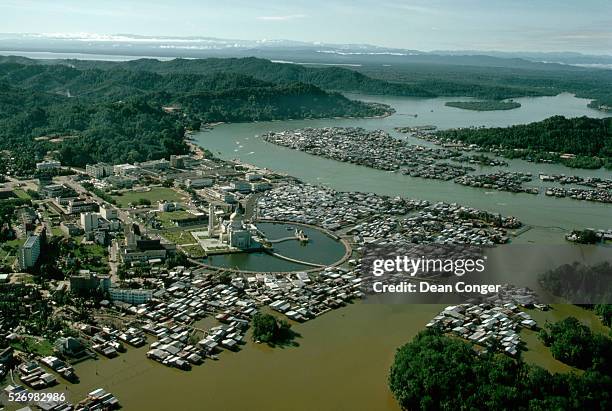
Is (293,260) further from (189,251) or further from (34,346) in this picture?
(34,346)

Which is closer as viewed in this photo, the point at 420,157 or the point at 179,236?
the point at 179,236

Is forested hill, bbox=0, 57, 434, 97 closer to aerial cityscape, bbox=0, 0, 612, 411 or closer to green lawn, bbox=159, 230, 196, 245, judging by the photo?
aerial cityscape, bbox=0, 0, 612, 411

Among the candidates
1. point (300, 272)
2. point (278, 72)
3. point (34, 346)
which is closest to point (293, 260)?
point (300, 272)

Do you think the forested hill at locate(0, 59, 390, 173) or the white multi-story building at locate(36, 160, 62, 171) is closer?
the white multi-story building at locate(36, 160, 62, 171)

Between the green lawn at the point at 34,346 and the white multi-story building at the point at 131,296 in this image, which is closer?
the green lawn at the point at 34,346

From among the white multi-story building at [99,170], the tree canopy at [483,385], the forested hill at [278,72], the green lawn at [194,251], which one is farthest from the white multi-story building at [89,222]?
the forested hill at [278,72]

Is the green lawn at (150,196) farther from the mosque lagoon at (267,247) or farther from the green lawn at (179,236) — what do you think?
the mosque lagoon at (267,247)

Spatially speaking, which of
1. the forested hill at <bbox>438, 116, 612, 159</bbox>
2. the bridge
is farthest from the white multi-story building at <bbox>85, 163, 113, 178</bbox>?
the forested hill at <bbox>438, 116, 612, 159</bbox>
